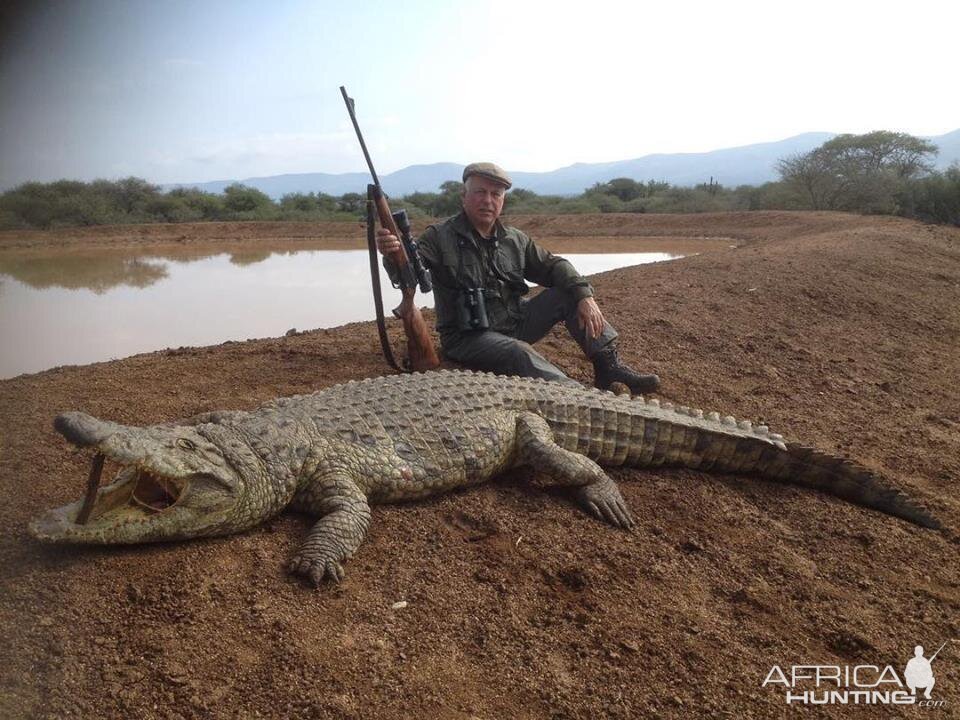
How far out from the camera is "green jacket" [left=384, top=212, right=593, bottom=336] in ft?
15.6

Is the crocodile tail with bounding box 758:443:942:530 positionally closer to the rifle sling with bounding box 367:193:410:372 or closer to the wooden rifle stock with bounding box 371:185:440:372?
the wooden rifle stock with bounding box 371:185:440:372

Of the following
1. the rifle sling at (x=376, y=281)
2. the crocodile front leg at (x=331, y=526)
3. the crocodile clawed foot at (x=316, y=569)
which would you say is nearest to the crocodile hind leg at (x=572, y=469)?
the crocodile front leg at (x=331, y=526)

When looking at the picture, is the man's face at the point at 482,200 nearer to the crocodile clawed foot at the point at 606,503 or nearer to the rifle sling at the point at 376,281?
the rifle sling at the point at 376,281

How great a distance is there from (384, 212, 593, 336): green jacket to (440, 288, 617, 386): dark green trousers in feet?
0.29

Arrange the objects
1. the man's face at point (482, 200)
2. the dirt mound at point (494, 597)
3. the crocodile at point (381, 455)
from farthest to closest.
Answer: the man's face at point (482, 200) < the crocodile at point (381, 455) < the dirt mound at point (494, 597)

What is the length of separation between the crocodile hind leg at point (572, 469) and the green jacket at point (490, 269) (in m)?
1.60

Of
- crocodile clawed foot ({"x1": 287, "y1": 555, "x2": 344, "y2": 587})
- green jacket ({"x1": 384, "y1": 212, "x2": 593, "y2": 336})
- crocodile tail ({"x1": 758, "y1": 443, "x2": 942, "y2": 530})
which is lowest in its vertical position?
crocodile tail ({"x1": 758, "y1": 443, "x2": 942, "y2": 530})

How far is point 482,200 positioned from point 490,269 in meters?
0.53

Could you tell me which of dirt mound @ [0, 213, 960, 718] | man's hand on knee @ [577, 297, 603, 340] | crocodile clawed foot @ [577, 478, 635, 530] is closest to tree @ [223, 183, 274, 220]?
dirt mound @ [0, 213, 960, 718]

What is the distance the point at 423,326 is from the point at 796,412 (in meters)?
2.90

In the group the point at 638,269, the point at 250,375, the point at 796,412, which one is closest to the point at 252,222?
the point at 638,269

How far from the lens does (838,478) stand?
11.1 feet

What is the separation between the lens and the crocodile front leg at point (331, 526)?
2.45m

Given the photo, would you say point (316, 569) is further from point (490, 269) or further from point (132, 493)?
point (490, 269)
